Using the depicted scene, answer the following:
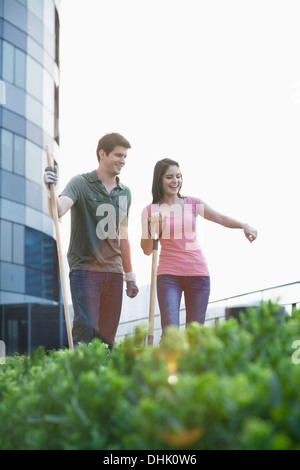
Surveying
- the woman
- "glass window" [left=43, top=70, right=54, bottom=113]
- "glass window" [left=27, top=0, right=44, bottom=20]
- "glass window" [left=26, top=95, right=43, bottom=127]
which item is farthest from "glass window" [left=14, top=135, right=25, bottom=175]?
the woman

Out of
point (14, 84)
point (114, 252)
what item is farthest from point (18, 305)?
point (114, 252)

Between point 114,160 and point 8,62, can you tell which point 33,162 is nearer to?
point 8,62

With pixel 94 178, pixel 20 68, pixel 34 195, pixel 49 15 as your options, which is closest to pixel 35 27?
pixel 49 15

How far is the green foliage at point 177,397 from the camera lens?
4.44 feet

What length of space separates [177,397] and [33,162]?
26637 mm

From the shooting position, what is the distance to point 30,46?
27.1 metres

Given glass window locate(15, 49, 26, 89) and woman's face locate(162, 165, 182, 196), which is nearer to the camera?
woman's face locate(162, 165, 182, 196)

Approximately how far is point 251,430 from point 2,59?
2571 cm

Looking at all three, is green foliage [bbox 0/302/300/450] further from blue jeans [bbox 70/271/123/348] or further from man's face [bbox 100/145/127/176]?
man's face [bbox 100/145/127/176]

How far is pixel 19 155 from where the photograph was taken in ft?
86.2

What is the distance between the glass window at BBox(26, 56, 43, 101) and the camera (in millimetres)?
26969

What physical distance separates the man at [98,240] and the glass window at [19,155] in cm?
2065

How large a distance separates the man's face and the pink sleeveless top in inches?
18.2

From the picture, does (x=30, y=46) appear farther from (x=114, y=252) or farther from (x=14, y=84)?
(x=114, y=252)
